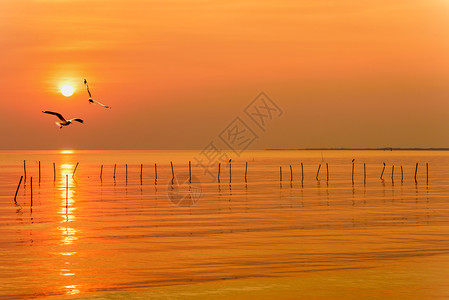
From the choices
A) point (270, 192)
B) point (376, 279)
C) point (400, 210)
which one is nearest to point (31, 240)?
point (376, 279)

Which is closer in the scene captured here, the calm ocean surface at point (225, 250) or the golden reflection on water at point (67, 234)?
the calm ocean surface at point (225, 250)

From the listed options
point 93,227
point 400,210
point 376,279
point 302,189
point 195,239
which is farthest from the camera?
point 302,189

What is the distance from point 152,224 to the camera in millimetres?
39719

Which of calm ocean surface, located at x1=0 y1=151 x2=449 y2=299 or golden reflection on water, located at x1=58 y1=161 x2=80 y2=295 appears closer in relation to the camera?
calm ocean surface, located at x1=0 y1=151 x2=449 y2=299

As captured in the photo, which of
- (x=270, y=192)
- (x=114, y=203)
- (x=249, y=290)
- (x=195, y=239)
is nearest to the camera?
(x=249, y=290)

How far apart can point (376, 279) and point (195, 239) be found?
11585mm

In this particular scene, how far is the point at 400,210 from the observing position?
157ft

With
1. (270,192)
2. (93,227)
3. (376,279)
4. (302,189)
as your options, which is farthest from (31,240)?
(302,189)

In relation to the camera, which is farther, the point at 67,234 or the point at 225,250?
the point at 67,234

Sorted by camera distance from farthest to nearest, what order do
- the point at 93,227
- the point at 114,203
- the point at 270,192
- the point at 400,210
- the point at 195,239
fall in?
1. the point at 270,192
2. the point at 114,203
3. the point at 400,210
4. the point at 93,227
5. the point at 195,239

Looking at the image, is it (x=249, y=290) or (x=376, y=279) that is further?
(x=376, y=279)

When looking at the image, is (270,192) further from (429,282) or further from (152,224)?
(429,282)

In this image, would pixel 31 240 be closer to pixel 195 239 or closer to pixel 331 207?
pixel 195 239

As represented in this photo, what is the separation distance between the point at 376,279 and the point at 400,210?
2570cm
